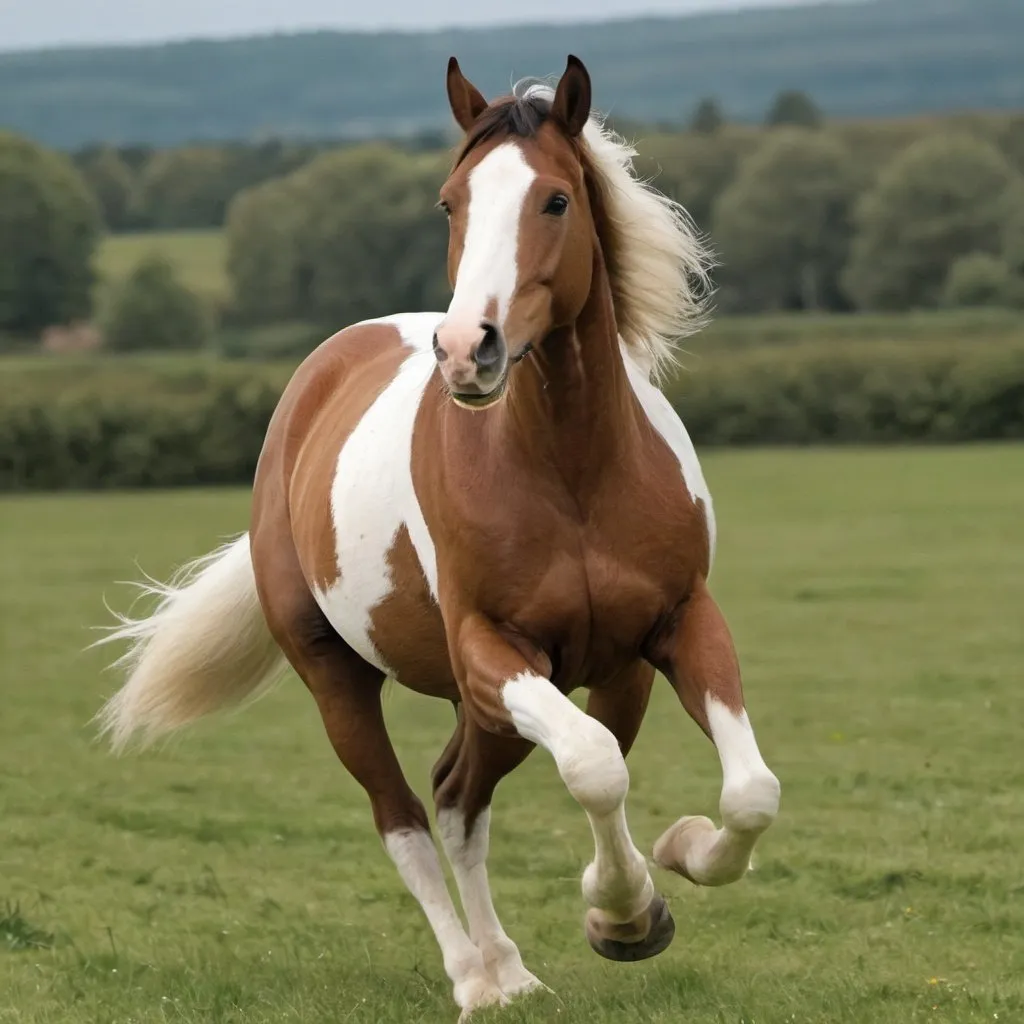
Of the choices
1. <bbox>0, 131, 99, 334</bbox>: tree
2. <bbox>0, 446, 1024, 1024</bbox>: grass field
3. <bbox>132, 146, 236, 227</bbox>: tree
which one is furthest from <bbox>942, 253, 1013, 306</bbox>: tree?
<bbox>0, 446, 1024, 1024</bbox>: grass field

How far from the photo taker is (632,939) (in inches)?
210

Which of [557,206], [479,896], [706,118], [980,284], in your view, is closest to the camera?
[557,206]

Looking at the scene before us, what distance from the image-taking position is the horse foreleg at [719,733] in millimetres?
4656

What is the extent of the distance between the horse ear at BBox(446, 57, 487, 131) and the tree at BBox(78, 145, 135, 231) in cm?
9059

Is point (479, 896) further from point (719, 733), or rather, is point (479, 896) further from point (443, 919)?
point (719, 733)

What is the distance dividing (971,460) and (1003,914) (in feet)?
98.6

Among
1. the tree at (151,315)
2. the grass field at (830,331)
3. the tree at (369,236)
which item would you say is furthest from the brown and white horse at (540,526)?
the tree at (151,315)

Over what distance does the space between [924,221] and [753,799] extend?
71890 millimetres

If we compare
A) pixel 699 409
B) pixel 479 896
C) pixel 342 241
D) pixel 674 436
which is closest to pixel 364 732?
pixel 479 896

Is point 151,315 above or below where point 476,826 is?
below

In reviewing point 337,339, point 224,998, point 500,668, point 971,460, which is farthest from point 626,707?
point 971,460

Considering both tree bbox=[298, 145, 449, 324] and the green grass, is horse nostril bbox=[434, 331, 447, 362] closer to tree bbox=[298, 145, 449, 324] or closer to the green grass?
tree bbox=[298, 145, 449, 324]

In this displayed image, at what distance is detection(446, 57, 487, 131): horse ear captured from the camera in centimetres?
490

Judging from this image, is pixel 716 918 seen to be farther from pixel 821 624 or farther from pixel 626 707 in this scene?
pixel 821 624
